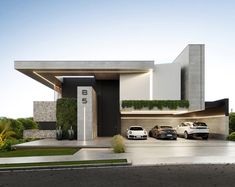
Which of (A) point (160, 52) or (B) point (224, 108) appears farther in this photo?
(A) point (160, 52)

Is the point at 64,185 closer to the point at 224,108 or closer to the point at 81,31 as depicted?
the point at 81,31

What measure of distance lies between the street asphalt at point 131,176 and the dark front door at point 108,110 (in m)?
26.4

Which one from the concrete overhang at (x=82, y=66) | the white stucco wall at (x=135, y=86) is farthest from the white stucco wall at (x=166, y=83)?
the concrete overhang at (x=82, y=66)

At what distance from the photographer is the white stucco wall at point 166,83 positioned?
33.0m

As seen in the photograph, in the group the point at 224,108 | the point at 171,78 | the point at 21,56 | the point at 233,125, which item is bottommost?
the point at 233,125

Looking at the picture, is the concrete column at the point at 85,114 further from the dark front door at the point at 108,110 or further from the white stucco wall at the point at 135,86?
the dark front door at the point at 108,110

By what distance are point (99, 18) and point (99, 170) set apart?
43.4 feet

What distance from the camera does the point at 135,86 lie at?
33.6 m

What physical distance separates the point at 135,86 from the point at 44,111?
969cm

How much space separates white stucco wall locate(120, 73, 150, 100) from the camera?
109 feet

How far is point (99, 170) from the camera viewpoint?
12359mm

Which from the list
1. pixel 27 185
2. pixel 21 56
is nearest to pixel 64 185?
pixel 27 185

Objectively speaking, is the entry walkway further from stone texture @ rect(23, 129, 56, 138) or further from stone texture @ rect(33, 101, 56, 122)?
stone texture @ rect(33, 101, 56, 122)

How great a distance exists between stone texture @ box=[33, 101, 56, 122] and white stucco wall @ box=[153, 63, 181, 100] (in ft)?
34.4
